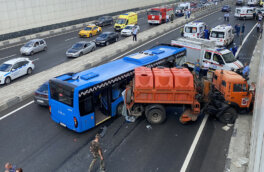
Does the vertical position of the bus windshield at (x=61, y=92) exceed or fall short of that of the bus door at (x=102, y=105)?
it exceeds it

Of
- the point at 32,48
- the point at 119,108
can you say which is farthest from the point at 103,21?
the point at 119,108

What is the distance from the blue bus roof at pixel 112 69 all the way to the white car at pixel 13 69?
9552 mm

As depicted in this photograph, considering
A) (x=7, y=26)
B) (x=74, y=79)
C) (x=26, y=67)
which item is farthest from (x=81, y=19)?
(x=74, y=79)

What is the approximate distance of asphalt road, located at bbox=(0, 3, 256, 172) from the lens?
10.2 meters

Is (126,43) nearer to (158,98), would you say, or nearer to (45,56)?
(45,56)

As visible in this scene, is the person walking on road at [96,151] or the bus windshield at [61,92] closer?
the person walking on road at [96,151]

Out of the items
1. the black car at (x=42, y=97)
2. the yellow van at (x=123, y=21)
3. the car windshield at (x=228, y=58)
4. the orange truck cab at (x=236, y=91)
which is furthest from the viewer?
the yellow van at (x=123, y=21)

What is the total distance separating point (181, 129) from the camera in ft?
41.8

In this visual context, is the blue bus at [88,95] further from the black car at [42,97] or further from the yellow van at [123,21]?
Result: the yellow van at [123,21]

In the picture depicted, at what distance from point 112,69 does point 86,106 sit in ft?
10.4

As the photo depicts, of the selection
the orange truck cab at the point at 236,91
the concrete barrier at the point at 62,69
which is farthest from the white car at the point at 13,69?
the orange truck cab at the point at 236,91

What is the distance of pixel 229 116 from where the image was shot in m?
13.0

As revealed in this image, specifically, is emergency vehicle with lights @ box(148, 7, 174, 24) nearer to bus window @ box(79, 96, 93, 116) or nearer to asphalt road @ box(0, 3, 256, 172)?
asphalt road @ box(0, 3, 256, 172)

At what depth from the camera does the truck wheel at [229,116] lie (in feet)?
42.1
